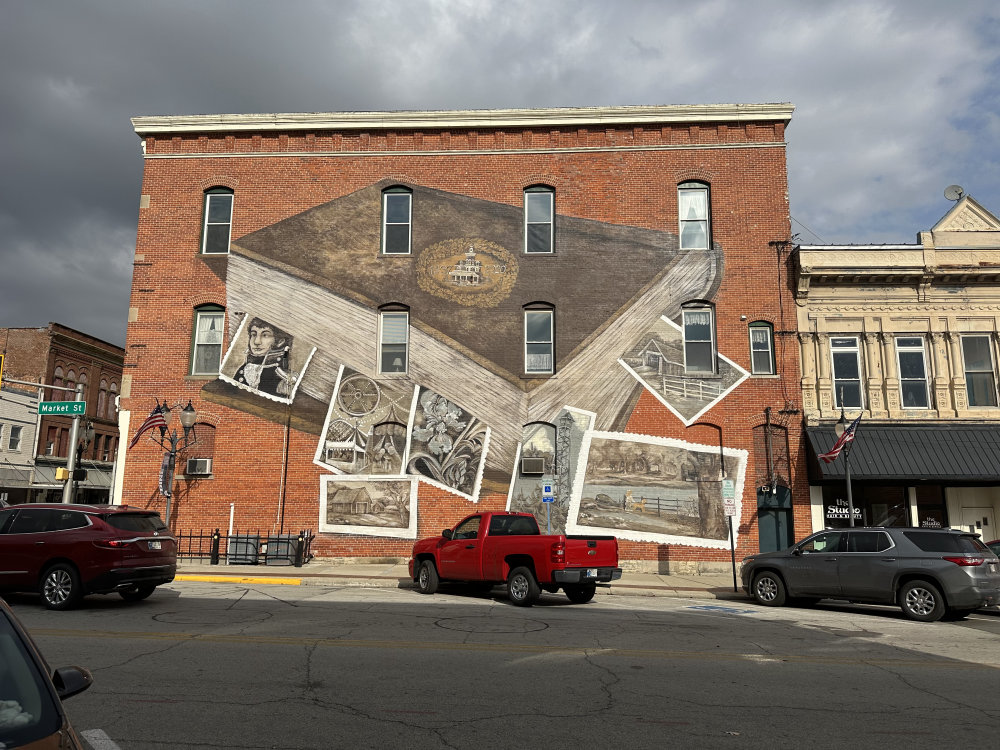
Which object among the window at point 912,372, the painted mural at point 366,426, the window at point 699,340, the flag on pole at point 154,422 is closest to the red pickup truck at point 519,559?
the painted mural at point 366,426

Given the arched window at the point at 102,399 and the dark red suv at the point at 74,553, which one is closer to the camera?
the dark red suv at the point at 74,553

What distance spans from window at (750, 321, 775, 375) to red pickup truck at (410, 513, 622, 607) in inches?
373

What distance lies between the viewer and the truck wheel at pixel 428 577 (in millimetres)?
14914

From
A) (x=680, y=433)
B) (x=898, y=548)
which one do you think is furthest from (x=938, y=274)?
(x=898, y=548)

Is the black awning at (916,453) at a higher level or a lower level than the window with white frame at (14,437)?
lower

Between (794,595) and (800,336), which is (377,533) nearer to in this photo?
(794,595)

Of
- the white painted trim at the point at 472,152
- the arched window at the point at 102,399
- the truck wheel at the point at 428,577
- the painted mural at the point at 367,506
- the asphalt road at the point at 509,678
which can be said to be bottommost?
the asphalt road at the point at 509,678

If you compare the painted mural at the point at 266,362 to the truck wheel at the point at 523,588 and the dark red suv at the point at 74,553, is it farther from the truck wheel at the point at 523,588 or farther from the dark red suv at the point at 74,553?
the truck wheel at the point at 523,588

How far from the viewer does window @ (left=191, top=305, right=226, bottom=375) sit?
72.3 ft

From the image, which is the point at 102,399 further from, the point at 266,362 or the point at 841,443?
the point at 841,443

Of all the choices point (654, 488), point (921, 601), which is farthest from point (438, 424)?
point (921, 601)

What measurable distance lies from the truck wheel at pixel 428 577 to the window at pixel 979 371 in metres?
16.2

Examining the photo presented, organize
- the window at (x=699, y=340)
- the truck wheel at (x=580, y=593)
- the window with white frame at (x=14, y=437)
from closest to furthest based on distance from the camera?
the truck wheel at (x=580, y=593)
the window at (x=699, y=340)
the window with white frame at (x=14, y=437)

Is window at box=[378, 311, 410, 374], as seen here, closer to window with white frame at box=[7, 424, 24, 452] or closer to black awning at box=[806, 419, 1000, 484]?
black awning at box=[806, 419, 1000, 484]
